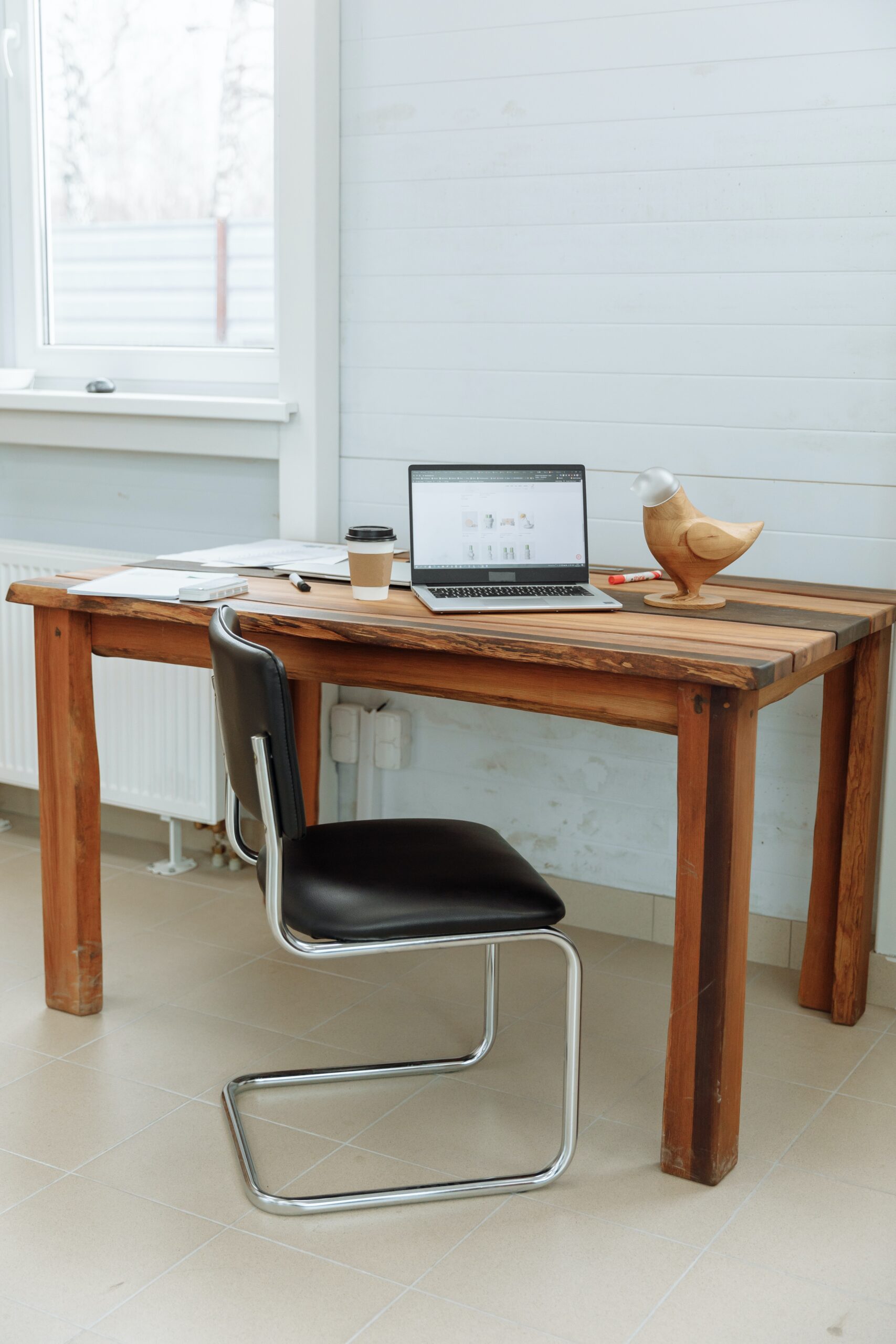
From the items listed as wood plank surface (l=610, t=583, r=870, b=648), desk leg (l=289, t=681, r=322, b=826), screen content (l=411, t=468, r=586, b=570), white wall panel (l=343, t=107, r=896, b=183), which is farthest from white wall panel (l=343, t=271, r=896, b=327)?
desk leg (l=289, t=681, r=322, b=826)

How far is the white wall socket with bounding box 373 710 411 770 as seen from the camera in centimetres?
286

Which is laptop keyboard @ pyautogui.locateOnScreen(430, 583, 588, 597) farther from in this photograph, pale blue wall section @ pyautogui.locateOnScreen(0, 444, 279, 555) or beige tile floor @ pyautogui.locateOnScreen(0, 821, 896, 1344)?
pale blue wall section @ pyautogui.locateOnScreen(0, 444, 279, 555)

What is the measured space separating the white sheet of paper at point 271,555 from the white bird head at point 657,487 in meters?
0.66

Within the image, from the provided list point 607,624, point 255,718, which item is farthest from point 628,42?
point 255,718

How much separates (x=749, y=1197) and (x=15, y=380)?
2.49 meters

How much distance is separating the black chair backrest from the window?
1.43 metres

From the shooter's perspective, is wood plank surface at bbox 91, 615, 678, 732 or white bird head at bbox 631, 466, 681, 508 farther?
white bird head at bbox 631, 466, 681, 508

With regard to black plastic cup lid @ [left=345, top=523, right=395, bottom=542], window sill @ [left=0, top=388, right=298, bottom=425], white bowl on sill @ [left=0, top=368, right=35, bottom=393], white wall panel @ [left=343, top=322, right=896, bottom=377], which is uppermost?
white wall panel @ [left=343, top=322, right=896, bottom=377]

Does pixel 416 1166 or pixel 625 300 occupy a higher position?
pixel 625 300

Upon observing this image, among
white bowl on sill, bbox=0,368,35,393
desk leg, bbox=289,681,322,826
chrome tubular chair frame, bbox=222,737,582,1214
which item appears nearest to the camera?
chrome tubular chair frame, bbox=222,737,582,1214

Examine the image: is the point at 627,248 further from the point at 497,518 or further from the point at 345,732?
the point at 345,732

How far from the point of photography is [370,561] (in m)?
2.13

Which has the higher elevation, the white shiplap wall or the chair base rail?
the white shiplap wall

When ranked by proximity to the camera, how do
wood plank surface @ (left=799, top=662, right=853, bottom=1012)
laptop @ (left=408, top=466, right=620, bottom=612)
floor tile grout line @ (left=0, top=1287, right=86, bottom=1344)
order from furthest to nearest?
1. wood plank surface @ (left=799, top=662, right=853, bottom=1012)
2. laptop @ (left=408, top=466, right=620, bottom=612)
3. floor tile grout line @ (left=0, top=1287, right=86, bottom=1344)
